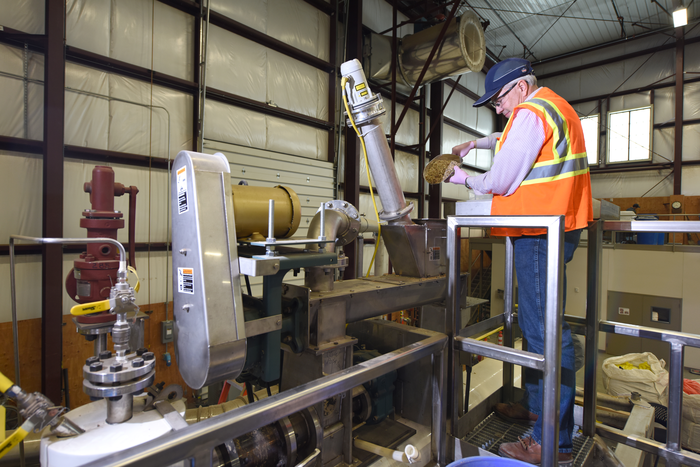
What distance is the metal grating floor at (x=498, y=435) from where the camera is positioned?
1.62 meters

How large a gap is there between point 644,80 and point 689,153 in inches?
73.5

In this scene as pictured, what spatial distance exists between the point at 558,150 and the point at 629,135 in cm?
904

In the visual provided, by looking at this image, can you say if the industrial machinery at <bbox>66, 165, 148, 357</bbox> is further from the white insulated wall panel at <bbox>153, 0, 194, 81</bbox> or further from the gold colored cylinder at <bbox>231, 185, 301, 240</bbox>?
the white insulated wall panel at <bbox>153, 0, 194, 81</bbox>

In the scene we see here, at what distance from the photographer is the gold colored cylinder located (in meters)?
1.39

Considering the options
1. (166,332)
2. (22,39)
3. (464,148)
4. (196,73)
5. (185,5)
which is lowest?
(166,332)

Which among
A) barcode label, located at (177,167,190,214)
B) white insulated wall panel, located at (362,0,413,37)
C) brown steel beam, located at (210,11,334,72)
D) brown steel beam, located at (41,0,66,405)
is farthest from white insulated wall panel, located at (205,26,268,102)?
barcode label, located at (177,167,190,214)

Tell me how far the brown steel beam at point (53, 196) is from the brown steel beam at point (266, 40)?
1.39 meters

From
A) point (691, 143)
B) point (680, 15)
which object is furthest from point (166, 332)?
point (691, 143)

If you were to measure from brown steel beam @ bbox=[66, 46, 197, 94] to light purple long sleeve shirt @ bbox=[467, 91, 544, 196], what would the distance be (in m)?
3.14

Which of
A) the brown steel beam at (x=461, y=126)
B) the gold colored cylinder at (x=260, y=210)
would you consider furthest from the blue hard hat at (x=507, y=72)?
the brown steel beam at (x=461, y=126)

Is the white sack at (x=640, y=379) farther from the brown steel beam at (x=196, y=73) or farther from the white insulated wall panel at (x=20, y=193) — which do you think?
the white insulated wall panel at (x=20, y=193)

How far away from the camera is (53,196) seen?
2637 mm

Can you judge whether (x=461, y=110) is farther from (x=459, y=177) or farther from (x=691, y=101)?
(x=459, y=177)

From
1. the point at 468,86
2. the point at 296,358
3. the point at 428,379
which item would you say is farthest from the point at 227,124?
the point at 468,86
